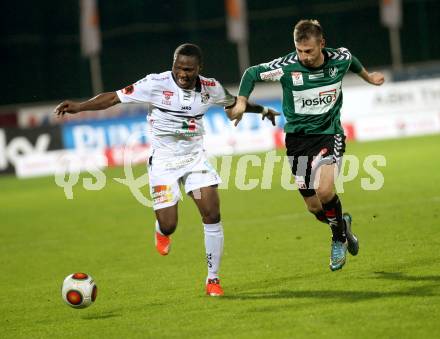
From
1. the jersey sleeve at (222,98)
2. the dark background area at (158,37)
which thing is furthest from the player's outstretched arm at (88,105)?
the dark background area at (158,37)

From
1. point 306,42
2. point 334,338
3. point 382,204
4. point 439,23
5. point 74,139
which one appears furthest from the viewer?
point 439,23

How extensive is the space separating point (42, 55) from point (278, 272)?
25620mm

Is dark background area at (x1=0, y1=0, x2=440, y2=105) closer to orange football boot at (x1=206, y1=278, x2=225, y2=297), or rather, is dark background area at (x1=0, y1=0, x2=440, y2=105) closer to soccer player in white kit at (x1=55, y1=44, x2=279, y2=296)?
soccer player in white kit at (x1=55, y1=44, x2=279, y2=296)

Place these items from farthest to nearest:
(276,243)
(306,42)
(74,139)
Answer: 1. (74,139)
2. (276,243)
3. (306,42)

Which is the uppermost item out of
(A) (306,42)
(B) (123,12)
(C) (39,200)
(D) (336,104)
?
(B) (123,12)

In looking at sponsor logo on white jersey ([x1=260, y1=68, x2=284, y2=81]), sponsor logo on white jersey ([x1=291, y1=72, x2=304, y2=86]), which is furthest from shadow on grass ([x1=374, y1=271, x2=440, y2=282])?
sponsor logo on white jersey ([x1=260, y1=68, x2=284, y2=81])

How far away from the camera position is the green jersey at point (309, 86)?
8.86m

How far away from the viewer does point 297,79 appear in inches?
349

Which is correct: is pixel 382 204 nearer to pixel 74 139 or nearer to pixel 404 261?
pixel 404 261

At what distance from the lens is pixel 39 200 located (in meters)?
18.2

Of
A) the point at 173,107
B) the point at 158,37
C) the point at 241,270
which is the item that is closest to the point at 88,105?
the point at 173,107

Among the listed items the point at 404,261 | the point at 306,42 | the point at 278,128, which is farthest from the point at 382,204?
the point at 278,128

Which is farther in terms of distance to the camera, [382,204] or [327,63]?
[382,204]

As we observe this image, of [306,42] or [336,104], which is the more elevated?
[306,42]
